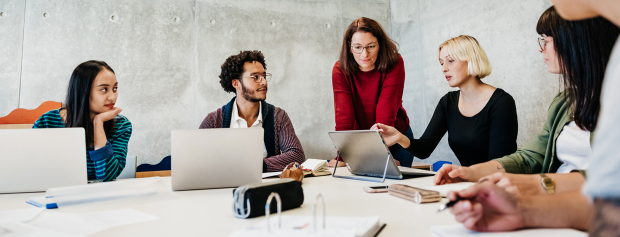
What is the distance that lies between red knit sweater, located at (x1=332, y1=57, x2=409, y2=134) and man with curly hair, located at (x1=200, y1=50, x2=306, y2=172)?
0.39m

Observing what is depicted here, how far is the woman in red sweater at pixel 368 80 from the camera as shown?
2439mm

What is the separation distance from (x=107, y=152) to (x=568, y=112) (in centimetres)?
201

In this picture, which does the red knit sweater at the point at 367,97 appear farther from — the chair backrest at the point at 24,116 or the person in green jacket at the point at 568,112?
the chair backrest at the point at 24,116

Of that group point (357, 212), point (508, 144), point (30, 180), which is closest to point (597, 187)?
point (357, 212)

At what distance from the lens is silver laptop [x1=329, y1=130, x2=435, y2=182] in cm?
150

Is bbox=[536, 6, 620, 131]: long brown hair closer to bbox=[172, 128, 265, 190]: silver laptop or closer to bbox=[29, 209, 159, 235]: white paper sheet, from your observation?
bbox=[172, 128, 265, 190]: silver laptop

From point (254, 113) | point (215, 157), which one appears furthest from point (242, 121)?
point (215, 157)

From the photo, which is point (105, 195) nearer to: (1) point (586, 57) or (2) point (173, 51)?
(1) point (586, 57)

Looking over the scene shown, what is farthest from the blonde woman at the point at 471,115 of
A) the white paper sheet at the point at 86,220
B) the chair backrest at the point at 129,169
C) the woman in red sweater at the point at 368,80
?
the chair backrest at the point at 129,169

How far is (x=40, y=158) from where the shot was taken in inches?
53.6

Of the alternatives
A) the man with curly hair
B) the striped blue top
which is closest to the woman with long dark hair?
the striped blue top

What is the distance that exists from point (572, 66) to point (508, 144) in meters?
1.02

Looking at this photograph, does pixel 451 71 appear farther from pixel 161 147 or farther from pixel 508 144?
pixel 161 147

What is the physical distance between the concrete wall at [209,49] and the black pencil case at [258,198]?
2703 millimetres
